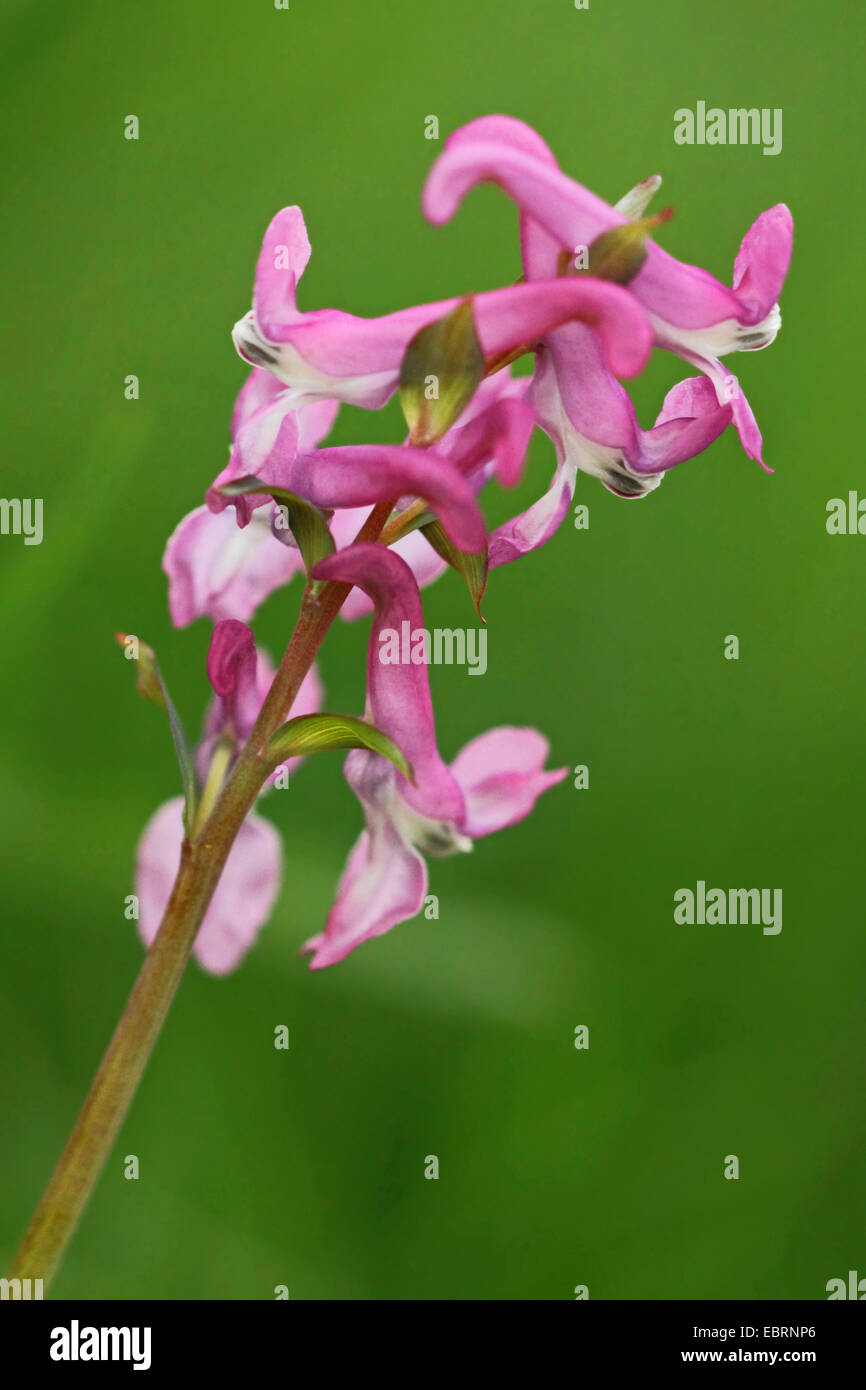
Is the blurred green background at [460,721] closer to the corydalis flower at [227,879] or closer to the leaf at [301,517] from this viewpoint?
the corydalis flower at [227,879]

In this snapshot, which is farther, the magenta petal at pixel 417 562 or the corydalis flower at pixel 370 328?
the magenta petal at pixel 417 562

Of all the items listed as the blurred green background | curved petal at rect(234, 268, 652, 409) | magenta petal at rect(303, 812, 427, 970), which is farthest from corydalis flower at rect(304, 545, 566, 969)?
the blurred green background

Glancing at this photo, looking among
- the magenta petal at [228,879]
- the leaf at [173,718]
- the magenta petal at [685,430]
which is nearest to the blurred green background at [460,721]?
the magenta petal at [228,879]

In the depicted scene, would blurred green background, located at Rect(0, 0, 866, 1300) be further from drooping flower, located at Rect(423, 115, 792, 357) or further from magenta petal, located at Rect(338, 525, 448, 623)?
drooping flower, located at Rect(423, 115, 792, 357)

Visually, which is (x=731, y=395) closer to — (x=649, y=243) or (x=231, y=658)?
(x=649, y=243)

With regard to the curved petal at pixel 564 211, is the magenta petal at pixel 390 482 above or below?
below

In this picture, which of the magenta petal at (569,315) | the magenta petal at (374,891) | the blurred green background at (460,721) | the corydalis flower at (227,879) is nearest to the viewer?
the magenta petal at (569,315)
